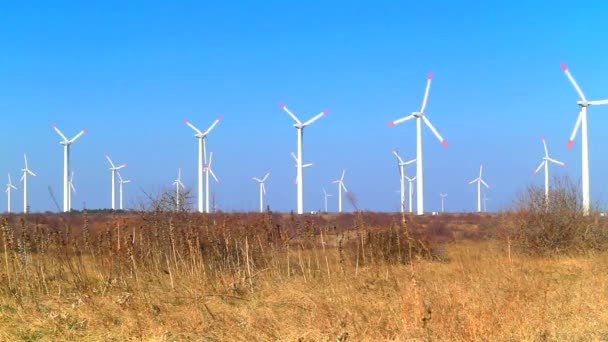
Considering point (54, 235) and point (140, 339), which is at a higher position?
point (54, 235)

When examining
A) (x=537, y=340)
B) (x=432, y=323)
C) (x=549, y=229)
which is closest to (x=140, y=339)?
(x=432, y=323)

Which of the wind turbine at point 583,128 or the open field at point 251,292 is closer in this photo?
the open field at point 251,292

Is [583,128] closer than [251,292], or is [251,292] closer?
[251,292]

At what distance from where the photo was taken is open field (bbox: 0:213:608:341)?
8.42 meters

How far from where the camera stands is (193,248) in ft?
43.7

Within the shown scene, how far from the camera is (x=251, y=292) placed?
12273 millimetres

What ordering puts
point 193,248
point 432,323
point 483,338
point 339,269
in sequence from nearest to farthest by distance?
point 483,338 → point 432,323 → point 193,248 → point 339,269

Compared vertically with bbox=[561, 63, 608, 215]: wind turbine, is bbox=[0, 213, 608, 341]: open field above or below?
below

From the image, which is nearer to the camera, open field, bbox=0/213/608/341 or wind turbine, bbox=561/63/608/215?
open field, bbox=0/213/608/341

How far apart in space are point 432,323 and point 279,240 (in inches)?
282

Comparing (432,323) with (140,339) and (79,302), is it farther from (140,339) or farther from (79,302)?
(79,302)

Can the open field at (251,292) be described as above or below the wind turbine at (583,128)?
below

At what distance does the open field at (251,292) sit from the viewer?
8.42 meters

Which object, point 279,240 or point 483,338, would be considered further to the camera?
point 279,240
